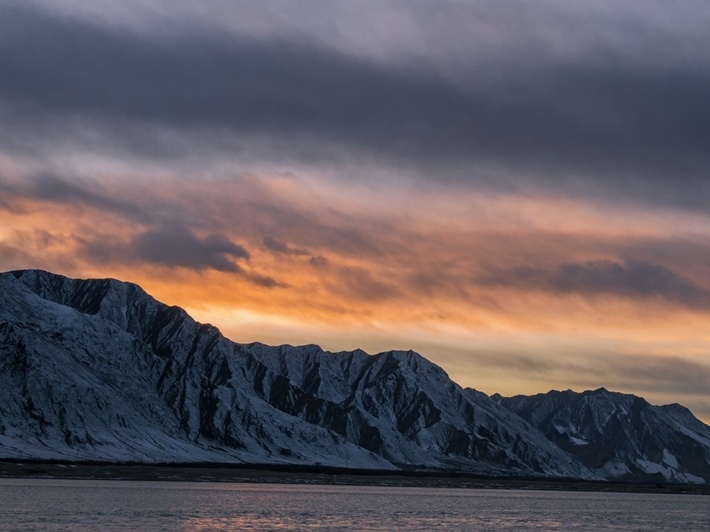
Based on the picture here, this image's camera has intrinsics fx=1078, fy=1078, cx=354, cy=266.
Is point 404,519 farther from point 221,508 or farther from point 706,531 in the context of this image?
point 706,531

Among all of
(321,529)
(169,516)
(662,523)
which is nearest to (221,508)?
(169,516)

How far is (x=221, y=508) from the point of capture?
17088 cm

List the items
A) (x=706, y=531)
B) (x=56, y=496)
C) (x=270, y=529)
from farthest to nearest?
(x=56, y=496) → (x=706, y=531) → (x=270, y=529)

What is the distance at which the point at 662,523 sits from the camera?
179250mm

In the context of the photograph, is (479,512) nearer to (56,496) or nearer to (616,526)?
(616,526)

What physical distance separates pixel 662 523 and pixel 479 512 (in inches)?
1294

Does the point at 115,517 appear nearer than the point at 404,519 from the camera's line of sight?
Yes

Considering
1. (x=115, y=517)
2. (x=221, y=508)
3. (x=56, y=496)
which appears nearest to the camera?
(x=115, y=517)

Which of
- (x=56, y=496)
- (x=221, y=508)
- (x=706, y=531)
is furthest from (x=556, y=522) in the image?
(x=56, y=496)

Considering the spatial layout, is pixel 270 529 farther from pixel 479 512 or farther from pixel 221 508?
pixel 479 512

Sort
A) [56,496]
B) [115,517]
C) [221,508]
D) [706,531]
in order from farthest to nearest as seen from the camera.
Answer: [56,496], [221,508], [706,531], [115,517]

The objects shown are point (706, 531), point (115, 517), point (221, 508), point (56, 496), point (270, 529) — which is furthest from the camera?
point (56, 496)

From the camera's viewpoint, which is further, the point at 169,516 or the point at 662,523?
the point at 662,523

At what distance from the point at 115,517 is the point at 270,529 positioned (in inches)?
924
